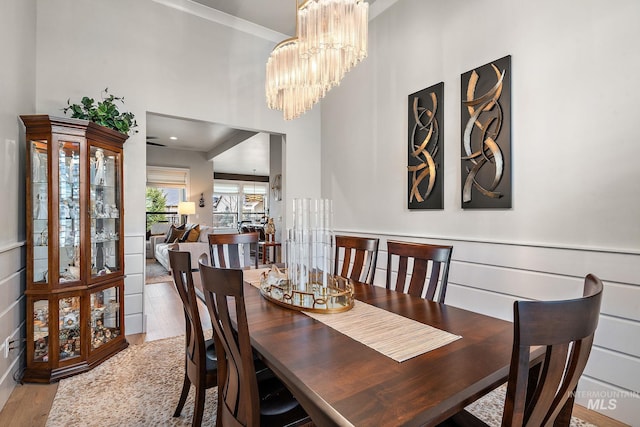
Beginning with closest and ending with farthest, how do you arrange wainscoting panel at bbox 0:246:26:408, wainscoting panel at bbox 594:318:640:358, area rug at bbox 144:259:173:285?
wainscoting panel at bbox 594:318:640:358 → wainscoting panel at bbox 0:246:26:408 → area rug at bbox 144:259:173:285

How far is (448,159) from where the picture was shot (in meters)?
2.67

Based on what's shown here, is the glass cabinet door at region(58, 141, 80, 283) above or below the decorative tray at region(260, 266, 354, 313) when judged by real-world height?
above

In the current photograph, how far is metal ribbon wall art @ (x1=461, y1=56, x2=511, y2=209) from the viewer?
88.6 inches

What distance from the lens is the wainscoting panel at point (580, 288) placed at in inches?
68.4

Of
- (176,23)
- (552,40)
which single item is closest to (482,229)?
(552,40)

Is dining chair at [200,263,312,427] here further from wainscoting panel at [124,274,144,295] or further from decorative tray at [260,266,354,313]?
wainscoting panel at [124,274,144,295]

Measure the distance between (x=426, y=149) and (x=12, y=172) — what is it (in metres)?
3.07

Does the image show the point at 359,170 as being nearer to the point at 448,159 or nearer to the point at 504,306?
the point at 448,159

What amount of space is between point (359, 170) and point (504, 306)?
1.97 metres

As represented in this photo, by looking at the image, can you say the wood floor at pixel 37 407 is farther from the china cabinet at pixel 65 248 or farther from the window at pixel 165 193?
the window at pixel 165 193

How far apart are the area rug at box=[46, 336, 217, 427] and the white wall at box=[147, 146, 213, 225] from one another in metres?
6.46

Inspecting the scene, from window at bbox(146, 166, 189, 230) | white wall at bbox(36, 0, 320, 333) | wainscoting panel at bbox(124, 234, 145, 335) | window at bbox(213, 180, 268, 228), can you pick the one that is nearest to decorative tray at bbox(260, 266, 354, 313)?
wainscoting panel at bbox(124, 234, 145, 335)

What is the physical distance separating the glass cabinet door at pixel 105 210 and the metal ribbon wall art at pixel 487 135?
113 inches

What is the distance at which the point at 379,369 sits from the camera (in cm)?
91
